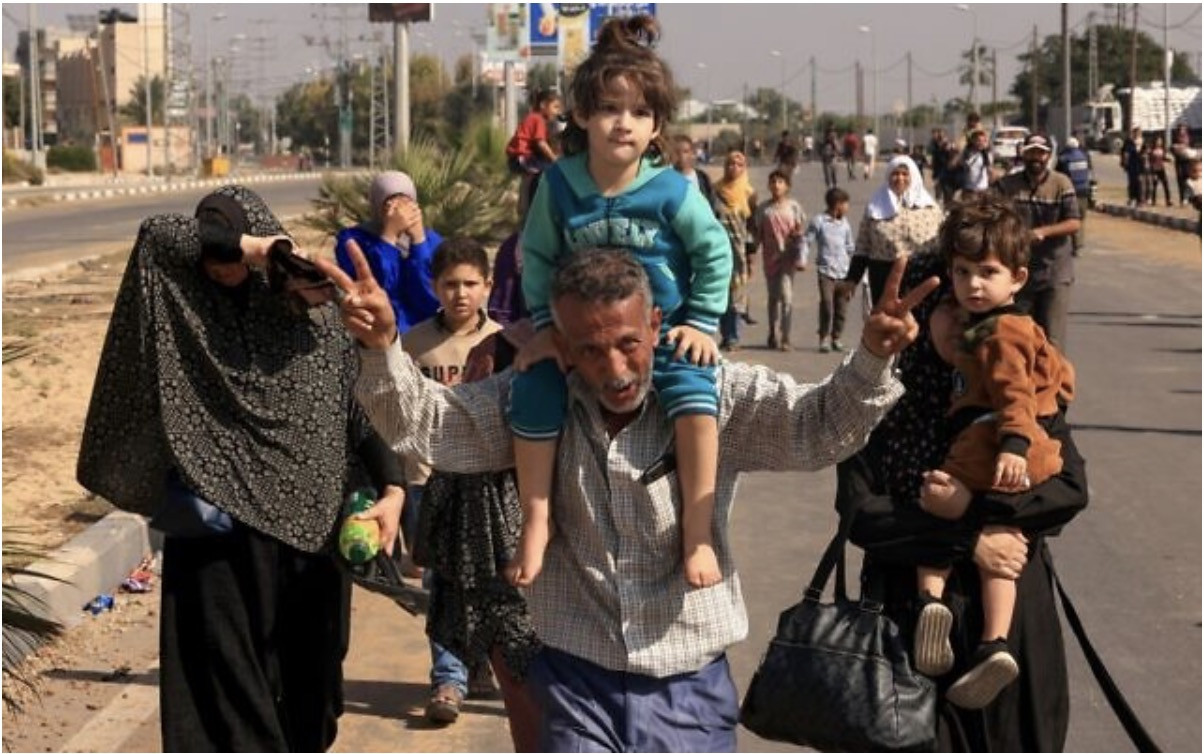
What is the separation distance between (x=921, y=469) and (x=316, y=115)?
12819 centimetres

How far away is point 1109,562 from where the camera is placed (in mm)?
8422

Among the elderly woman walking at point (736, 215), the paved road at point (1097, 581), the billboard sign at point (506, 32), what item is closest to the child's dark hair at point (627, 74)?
the paved road at point (1097, 581)

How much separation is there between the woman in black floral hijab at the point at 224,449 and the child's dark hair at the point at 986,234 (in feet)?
4.67

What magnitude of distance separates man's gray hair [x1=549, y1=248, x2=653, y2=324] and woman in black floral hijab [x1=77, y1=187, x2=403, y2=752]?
1.07m

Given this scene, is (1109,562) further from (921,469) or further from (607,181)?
(607,181)

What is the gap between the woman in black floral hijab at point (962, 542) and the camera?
4016 mm

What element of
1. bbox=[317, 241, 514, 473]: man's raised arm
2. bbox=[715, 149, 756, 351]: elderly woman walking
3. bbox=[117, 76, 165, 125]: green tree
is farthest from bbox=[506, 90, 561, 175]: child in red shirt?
bbox=[117, 76, 165, 125]: green tree

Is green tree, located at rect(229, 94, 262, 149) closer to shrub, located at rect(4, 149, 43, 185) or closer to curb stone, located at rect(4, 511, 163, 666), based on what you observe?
shrub, located at rect(4, 149, 43, 185)

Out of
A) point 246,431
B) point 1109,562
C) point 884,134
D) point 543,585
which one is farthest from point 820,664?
point 884,134

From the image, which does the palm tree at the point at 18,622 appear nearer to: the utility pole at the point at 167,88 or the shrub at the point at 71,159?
the utility pole at the point at 167,88

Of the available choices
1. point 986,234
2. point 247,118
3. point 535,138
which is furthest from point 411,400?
point 247,118

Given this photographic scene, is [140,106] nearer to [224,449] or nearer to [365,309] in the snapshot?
[224,449]

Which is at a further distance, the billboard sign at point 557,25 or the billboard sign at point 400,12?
the billboard sign at point 557,25

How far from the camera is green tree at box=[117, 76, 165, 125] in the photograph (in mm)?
121125
